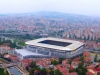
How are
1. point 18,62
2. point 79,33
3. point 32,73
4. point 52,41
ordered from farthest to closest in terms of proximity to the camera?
point 79,33
point 52,41
point 18,62
point 32,73

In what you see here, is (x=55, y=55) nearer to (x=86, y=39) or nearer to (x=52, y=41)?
(x=52, y=41)

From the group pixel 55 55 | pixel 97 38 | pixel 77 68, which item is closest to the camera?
pixel 77 68

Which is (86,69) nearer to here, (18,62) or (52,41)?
(18,62)

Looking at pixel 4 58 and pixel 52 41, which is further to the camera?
pixel 52 41

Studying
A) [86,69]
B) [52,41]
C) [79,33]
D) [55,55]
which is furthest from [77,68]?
[79,33]

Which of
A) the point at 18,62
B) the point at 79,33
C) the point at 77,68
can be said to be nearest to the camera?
the point at 77,68

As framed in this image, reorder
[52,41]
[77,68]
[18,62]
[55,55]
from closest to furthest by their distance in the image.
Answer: [77,68]
[18,62]
[55,55]
[52,41]

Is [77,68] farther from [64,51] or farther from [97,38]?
[97,38]

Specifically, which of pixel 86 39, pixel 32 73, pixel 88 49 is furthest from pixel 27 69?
pixel 86 39

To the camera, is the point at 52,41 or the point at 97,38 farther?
the point at 97,38
